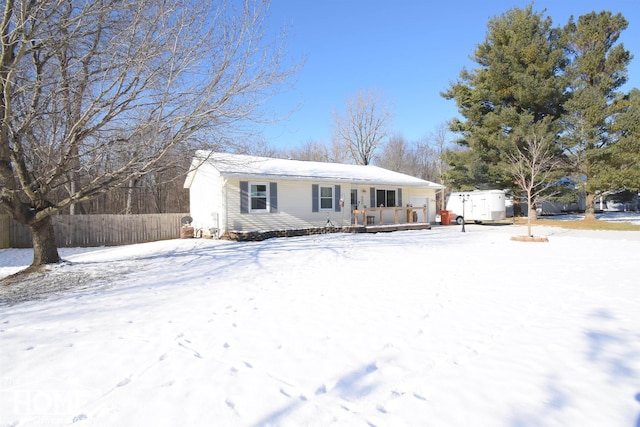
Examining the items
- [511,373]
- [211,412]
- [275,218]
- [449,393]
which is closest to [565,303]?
[511,373]

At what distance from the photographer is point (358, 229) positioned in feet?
50.9

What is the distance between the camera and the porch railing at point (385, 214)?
1622 centimetres

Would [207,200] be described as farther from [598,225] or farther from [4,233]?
[598,225]

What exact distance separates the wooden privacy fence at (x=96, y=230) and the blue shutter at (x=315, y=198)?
7523mm

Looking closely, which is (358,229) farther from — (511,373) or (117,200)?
(117,200)

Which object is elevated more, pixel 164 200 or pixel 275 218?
pixel 164 200

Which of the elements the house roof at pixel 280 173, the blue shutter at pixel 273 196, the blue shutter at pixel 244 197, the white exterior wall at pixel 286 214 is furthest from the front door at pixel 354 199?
the blue shutter at pixel 244 197

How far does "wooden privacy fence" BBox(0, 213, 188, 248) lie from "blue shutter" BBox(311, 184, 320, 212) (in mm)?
7523

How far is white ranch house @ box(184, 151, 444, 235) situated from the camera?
13.2 meters

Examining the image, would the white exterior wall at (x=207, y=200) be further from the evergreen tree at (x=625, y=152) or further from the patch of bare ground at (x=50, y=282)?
the evergreen tree at (x=625, y=152)

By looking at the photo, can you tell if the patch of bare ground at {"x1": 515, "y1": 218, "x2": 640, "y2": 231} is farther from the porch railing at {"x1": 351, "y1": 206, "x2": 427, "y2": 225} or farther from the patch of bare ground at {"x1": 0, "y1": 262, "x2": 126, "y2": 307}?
the patch of bare ground at {"x1": 0, "y1": 262, "x2": 126, "y2": 307}

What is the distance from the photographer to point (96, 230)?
1543cm

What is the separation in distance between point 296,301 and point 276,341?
1.40 metres

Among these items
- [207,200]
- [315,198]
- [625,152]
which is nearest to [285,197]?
[315,198]
